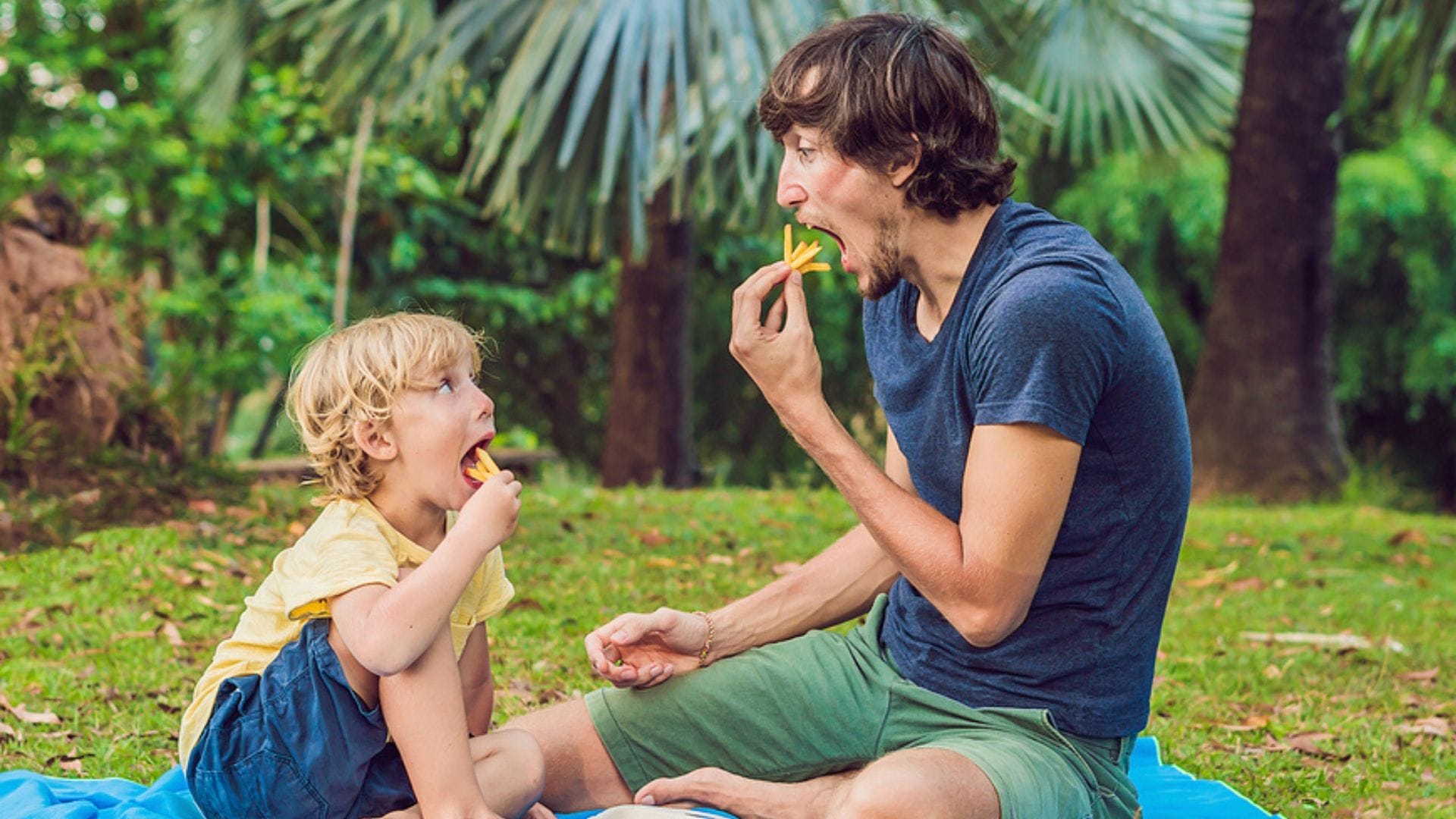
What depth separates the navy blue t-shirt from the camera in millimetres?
1965

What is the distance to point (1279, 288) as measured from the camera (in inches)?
312

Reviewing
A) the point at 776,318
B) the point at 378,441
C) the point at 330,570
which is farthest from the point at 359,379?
the point at 776,318

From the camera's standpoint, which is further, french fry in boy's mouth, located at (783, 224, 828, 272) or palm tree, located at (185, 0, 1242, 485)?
palm tree, located at (185, 0, 1242, 485)

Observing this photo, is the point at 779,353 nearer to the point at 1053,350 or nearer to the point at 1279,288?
the point at 1053,350

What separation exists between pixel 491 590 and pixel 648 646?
0.29m

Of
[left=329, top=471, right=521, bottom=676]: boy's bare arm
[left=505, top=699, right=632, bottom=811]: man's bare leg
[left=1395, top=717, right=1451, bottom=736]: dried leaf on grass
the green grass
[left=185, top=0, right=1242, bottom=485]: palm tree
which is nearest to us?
[left=329, top=471, right=521, bottom=676]: boy's bare arm

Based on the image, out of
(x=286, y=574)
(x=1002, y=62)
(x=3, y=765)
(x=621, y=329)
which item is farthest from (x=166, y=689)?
(x=1002, y=62)

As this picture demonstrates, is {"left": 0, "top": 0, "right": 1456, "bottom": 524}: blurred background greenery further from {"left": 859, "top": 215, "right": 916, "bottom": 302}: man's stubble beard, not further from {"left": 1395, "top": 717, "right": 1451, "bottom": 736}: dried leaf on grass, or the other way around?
{"left": 859, "top": 215, "right": 916, "bottom": 302}: man's stubble beard

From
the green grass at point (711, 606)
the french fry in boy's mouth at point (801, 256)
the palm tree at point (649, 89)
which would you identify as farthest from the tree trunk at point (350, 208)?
the french fry in boy's mouth at point (801, 256)

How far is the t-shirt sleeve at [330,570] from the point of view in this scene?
7.11ft

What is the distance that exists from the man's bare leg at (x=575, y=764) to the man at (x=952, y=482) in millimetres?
158

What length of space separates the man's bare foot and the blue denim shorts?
46 centimetres

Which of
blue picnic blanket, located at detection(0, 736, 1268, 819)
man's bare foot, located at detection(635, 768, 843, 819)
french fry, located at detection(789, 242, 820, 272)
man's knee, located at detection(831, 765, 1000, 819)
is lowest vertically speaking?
blue picnic blanket, located at detection(0, 736, 1268, 819)

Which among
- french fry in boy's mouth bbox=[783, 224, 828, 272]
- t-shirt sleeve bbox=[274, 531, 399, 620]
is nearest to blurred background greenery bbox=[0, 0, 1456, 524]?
french fry in boy's mouth bbox=[783, 224, 828, 272]
